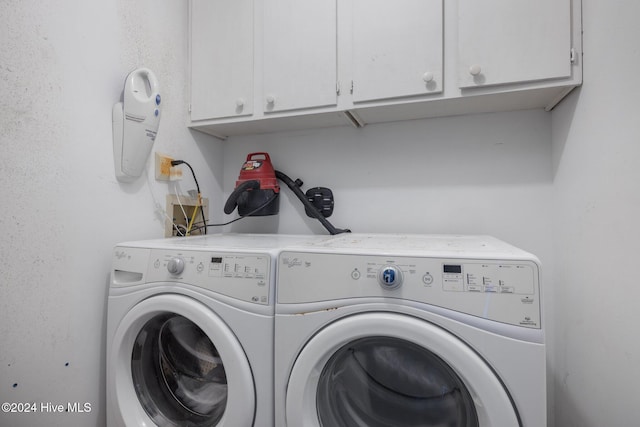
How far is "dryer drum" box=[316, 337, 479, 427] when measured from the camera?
30.1 inches

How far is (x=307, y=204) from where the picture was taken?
1440 millimetres

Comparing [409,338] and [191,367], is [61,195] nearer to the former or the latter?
[191,367]

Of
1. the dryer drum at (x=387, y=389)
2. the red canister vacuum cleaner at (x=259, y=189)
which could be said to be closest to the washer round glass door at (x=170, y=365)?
the dryer drum at (x=387, y=389)

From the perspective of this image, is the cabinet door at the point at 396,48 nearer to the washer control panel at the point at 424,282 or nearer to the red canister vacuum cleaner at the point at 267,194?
the red canister vacuum cleaner at the point at 267,194

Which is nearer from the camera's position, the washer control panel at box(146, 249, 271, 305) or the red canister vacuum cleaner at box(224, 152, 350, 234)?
the washer control panel at box(146, 249, 271, 305)

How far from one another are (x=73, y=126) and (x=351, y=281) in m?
1.00

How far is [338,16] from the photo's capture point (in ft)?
3.83

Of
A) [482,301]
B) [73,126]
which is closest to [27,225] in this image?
[73,126]

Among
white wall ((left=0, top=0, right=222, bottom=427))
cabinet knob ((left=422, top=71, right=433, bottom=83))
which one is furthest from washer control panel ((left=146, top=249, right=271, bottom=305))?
cabinet knob ((left=422, top=71, right=433, bottom=83))

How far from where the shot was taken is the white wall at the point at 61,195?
33.3 inches

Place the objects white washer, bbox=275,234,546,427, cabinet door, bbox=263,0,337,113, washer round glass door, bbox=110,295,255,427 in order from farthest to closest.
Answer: cabinet door, bbox=263,0,337,113 < washer round glass door, bbox=110,295,255,427 < white washer, bbox=275,234,546,427

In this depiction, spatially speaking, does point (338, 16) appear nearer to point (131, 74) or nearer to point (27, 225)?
point (131, 74)

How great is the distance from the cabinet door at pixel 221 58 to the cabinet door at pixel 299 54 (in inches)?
3.8

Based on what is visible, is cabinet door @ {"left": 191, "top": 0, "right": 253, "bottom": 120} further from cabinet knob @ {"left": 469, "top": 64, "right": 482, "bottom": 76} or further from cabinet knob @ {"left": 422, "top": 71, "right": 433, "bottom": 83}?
cabinet knob @ {"left": 469, "top": 64, "right": 482, "bottom": 76}
